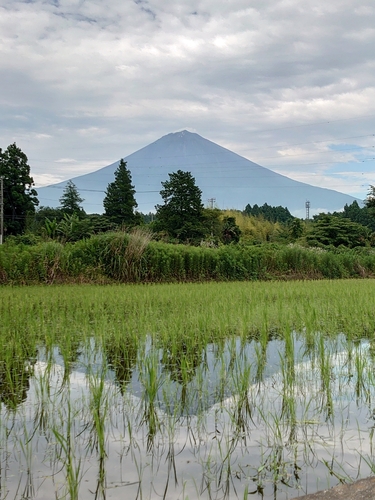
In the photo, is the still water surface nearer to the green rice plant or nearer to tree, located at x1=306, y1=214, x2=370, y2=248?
the green rice plant

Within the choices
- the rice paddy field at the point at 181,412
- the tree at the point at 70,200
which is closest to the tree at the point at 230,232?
the tree at the point at 70,200

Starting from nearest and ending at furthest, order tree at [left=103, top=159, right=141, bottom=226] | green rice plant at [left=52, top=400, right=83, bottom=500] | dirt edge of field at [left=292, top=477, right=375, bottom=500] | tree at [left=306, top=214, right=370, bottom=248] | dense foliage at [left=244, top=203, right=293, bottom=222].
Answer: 1. dirt edge of field at [left=292, top=477, right=375, bottom=500]
2. green rice plant at [left=52, top=400, right=83, bottom=500]
3. tree at [left=306, top=214, right=370, bottom=248]
4. tree at [left=103, top=159, right=141, bottom=226]
5. dense foliage at [left=244, top=203, right=293, bottom=222]

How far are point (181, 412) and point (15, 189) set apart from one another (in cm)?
3390

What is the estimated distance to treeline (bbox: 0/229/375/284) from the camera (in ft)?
33.2

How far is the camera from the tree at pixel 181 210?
3434cm

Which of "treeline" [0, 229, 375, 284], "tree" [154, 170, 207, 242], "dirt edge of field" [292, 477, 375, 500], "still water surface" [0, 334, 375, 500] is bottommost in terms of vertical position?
"still water surface" [0, 334, 375, 500]

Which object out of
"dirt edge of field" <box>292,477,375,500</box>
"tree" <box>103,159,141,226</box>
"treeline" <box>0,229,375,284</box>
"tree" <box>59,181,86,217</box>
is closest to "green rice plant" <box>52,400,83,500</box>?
"dirt edge of field" <box>292,477,375,500</box>

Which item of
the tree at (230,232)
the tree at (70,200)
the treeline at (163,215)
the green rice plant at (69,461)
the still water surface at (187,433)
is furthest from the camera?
the tree at (70,200)

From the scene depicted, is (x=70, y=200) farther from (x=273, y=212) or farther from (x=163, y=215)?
(x=273, y=212)

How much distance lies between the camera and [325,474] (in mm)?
1958

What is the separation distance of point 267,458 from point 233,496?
35 centimetres

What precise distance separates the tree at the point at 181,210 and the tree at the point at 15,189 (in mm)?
9252

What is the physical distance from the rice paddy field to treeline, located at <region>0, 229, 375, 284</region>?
16.9 feet

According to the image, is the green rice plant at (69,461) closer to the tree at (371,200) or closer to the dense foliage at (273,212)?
the tree at (371,200)
